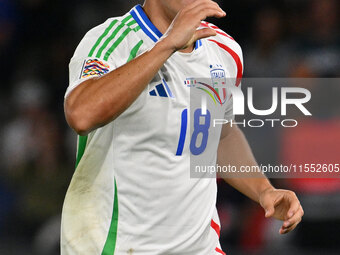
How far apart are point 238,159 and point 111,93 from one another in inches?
39.5

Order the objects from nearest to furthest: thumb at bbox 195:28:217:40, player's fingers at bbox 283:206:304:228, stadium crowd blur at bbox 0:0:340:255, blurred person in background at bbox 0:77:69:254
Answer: thumb at bbox 195:28:217:40 < player's fingers at bbox 283:206:304:228 < stadium crowd blur at bbox 0:0:340:255 < blurred person in background at bbox 0:77:69:254

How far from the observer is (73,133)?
18.6ft

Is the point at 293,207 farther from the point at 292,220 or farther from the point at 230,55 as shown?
the point at 230,55

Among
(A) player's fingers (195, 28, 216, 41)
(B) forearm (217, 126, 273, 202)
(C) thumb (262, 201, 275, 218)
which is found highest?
(A) player's fingers (195, 28, 216, 41)

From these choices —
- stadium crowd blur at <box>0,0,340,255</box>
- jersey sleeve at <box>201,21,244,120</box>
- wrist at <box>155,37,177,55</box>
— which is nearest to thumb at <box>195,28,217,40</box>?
wrist at <box>155,37,177,55</box>

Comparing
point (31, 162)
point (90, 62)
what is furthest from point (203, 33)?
point (31, 162)

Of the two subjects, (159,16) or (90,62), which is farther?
(159,16)

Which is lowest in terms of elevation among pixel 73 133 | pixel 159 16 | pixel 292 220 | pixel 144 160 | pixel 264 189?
A: pixel 292 220

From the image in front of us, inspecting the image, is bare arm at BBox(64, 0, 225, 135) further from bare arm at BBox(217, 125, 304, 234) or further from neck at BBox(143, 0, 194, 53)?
bare arm at BBox(217, 125, 304, 234)

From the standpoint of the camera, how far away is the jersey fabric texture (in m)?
2.52

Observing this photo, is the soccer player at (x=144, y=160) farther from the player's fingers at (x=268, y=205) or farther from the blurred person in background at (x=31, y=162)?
the blurred person in background at (x=31, y=162)

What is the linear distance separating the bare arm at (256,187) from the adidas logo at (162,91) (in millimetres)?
571

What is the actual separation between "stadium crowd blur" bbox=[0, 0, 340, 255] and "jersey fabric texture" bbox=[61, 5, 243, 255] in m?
2.48

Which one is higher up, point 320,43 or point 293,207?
point 320,43
